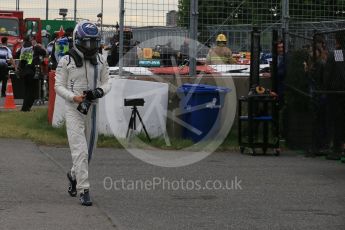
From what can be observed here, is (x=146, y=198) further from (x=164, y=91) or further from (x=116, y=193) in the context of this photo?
(x=164, y=91)

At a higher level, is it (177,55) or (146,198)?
(177,55)

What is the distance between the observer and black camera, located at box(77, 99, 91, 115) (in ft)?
31.0

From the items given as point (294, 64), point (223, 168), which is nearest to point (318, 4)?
point (294, 64)

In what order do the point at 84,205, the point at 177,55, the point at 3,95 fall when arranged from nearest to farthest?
the point at 84,205, the point at 177,55, the point at 3,95

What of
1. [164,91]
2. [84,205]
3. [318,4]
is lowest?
[84,205]

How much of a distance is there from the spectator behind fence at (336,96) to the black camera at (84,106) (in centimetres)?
542

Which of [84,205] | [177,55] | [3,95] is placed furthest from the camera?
[3,95]

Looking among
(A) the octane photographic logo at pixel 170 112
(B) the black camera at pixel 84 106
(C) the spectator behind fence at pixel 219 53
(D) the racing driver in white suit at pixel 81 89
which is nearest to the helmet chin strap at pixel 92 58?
(D) the racing driver in white suit at pixel 81 89

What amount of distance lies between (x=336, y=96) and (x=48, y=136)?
5412 mm

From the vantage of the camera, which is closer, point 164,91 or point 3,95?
point 164,91

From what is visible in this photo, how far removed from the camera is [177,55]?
675 inches

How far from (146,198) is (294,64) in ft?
22.2

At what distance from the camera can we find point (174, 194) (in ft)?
34.5

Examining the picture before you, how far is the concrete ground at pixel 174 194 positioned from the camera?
862cm
